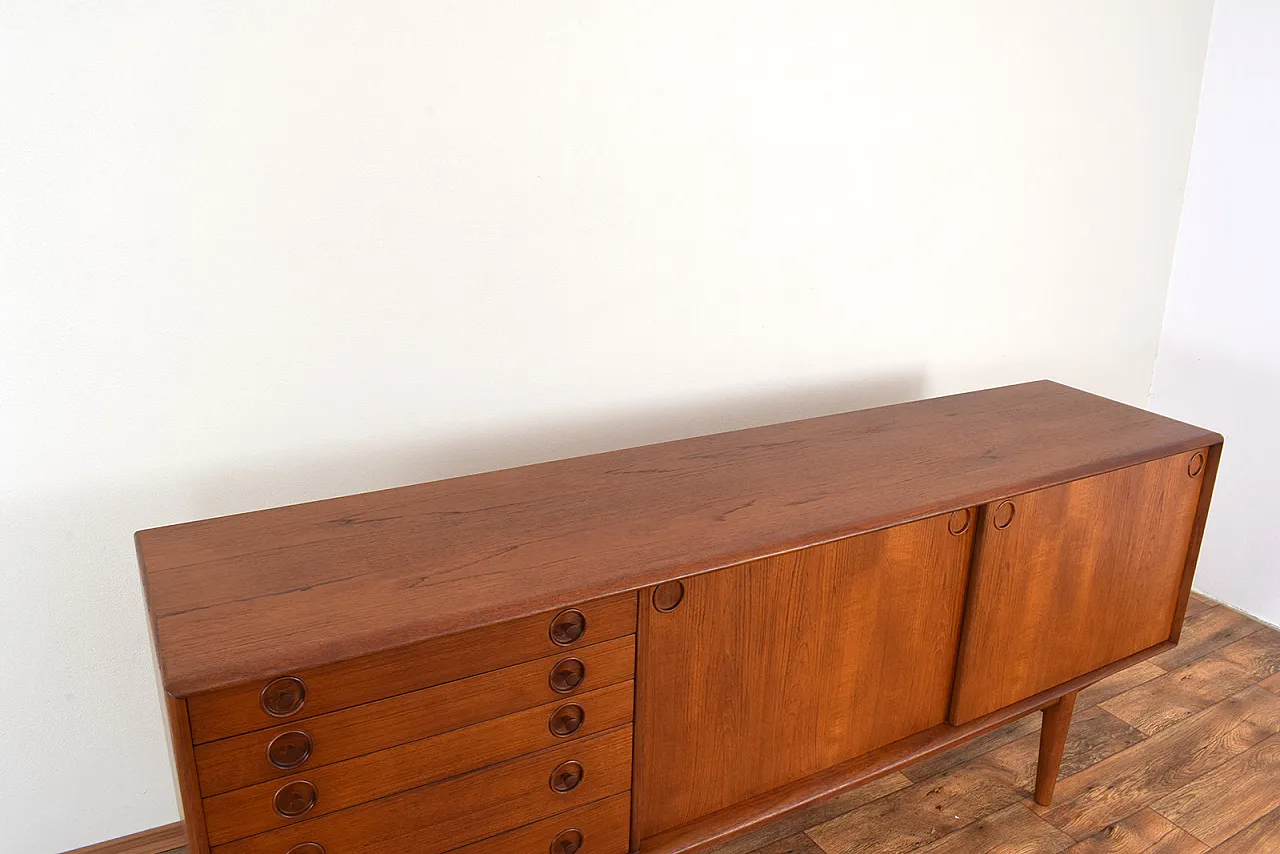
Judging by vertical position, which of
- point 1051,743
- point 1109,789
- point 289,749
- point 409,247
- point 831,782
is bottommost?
point 1109,789

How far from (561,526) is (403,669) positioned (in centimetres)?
30

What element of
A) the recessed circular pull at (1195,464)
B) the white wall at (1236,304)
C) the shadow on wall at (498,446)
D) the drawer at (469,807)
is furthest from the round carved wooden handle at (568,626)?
the white wall at (1236,304)

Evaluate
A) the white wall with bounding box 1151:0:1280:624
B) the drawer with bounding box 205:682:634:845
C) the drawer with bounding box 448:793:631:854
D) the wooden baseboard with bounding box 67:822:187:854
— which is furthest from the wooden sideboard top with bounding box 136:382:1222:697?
the white wall with bounding box 1151:0:1280:624

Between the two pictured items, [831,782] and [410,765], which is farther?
[831,782]

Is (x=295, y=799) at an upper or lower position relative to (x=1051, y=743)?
upper

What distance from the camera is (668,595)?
3.67 feet

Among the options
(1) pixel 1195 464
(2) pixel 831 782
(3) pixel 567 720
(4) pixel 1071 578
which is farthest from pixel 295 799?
(1) pixel 1195 464

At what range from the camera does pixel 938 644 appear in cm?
139

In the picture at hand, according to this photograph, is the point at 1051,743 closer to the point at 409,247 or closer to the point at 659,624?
the point at 659,624

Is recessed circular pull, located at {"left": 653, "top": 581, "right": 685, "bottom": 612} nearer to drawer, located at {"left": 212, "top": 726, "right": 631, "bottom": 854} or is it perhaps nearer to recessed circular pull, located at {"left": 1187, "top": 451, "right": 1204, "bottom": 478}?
drawer, located at {"left": 212, "top": 726, "right": 631, "bottom": 854}

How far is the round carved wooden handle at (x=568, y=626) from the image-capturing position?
1049 mm

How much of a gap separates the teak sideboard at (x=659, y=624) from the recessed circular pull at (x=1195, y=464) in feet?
0.05

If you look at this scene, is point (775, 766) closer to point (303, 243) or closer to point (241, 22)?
point (303, 243)

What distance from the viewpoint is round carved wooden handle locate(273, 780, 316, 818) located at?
95 cm
